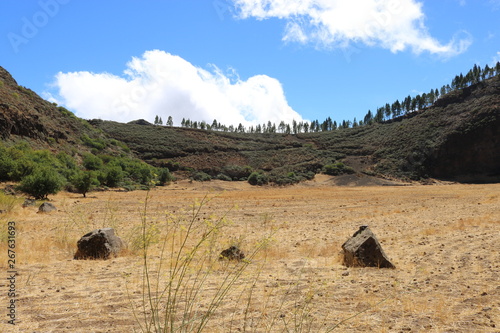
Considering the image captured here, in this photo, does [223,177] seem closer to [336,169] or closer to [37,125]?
[336,169]

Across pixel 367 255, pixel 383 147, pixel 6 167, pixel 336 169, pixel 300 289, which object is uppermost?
pixel 383 147

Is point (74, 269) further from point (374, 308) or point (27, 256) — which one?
point (374, 308)

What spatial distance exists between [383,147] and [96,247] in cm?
7747

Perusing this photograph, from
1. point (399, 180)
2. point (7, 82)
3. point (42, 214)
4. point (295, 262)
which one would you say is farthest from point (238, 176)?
point (295, 262)

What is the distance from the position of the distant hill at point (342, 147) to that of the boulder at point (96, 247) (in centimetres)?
4120

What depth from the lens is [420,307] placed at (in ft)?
13.8

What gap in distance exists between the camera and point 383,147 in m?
74.8

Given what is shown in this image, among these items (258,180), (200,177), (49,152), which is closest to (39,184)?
(49,152)

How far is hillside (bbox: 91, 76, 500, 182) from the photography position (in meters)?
62.8

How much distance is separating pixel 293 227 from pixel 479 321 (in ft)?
28.6

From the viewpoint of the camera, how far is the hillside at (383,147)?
2474 inches

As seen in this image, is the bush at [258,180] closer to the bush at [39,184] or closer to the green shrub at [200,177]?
the green shrub at [200,177]

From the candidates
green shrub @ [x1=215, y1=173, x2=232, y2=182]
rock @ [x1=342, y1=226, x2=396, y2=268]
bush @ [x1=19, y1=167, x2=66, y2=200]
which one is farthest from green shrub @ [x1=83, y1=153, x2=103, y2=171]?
rock @ [x1=342, y1=226, x2=396, y2=268]

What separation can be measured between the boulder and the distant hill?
41.2 m
